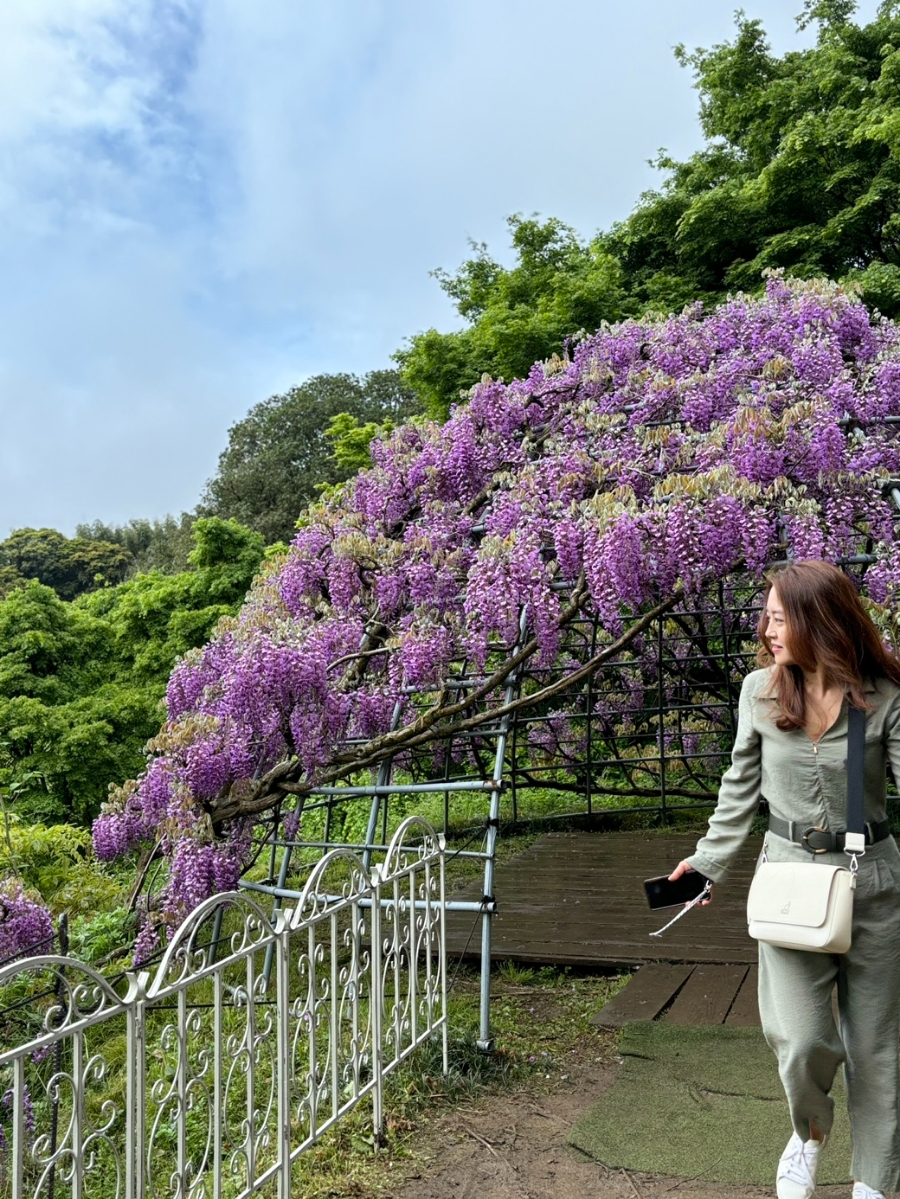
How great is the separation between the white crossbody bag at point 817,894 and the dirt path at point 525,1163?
2.82ft

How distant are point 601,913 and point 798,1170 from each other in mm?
3028

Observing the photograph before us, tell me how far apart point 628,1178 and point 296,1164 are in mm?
848

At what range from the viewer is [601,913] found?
5.15m

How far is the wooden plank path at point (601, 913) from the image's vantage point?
448cm

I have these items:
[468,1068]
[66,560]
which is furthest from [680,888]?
[66,560]

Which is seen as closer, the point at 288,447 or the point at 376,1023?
the point at 376,1023

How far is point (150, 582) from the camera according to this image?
36.0 feet

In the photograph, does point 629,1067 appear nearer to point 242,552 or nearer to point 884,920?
point 884,920

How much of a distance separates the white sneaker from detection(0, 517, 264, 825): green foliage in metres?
5.97

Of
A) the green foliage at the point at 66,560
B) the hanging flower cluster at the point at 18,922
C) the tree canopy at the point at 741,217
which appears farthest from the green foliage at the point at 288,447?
the hanging flower cluster at the point at 18,922

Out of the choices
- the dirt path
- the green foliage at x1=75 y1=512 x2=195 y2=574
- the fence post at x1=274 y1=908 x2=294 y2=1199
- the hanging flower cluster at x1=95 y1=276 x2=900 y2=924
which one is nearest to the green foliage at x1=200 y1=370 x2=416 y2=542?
the green foliage at x1=75 y1=512 x2=195 y2=574

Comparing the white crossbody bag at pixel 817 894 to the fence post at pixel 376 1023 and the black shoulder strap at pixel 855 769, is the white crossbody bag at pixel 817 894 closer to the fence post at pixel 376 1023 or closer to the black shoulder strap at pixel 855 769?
the black shoulder strap at pixel 855 769

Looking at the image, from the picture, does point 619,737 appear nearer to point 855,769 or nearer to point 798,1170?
point 798,1170

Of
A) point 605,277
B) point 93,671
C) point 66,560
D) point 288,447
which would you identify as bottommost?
point 93,671
